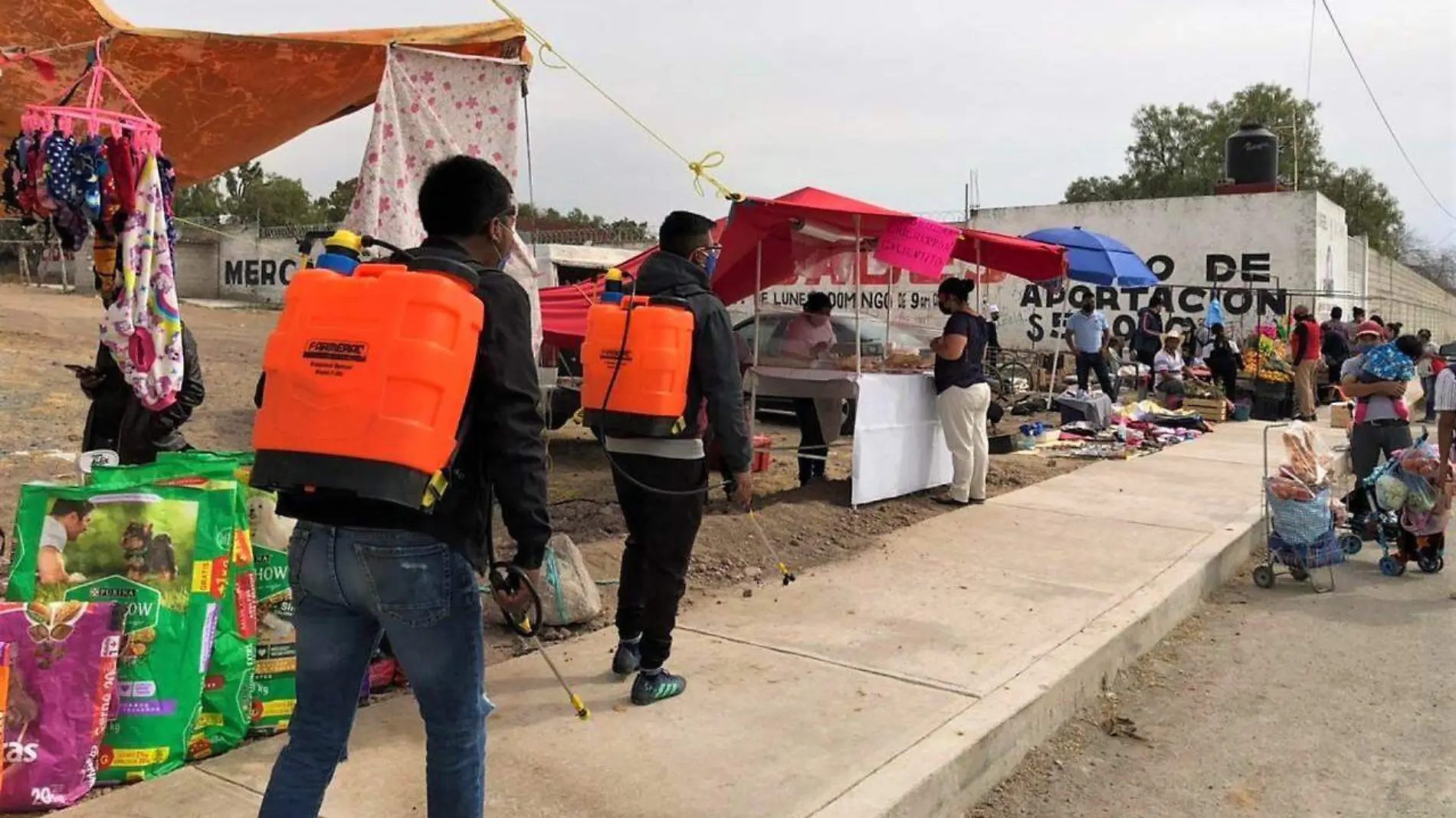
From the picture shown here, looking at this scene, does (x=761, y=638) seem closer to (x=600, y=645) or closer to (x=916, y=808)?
(x=600, y=645)

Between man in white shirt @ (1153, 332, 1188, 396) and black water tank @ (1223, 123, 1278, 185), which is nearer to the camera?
man in white shirt @ (1153, 332, 1188, 396)

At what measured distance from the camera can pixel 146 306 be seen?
155 inches

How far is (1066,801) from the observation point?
12.1ft

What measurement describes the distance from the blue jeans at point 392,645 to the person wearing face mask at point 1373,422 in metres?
7.08

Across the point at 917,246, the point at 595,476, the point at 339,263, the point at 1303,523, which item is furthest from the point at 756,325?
the point at 339,263

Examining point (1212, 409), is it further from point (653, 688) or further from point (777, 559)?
point (653, 688)

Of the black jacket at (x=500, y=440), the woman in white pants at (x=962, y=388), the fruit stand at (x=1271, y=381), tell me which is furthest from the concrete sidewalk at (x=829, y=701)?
the fruit stand at (x=1271, y=381)

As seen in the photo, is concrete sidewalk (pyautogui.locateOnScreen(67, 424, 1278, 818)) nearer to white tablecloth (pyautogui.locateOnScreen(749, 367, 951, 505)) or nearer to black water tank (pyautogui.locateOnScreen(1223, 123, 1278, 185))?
white tablecloth (pyautogui.locateOnScreen(749, 367, 951, 505))

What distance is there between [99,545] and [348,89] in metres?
2.54

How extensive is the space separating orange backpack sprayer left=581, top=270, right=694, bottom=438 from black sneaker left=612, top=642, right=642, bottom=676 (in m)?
0.89

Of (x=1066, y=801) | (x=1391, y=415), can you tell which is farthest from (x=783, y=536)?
(x=1391, y=415)

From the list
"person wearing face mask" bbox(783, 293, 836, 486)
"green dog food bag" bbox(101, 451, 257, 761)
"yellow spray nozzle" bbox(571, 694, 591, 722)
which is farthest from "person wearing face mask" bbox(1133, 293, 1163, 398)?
"green dog food bag" bbox(101, 451, 257, 761)

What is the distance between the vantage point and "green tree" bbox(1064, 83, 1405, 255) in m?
47.5

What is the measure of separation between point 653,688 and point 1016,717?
140cm
